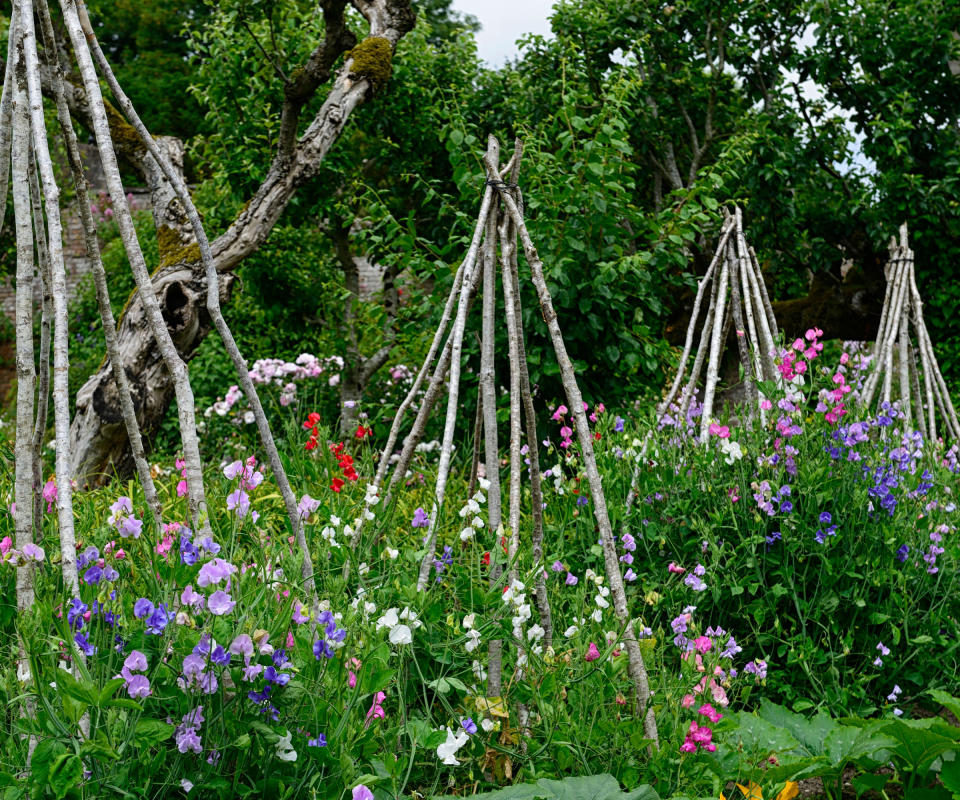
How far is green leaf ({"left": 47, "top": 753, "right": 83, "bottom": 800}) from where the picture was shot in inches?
45.9

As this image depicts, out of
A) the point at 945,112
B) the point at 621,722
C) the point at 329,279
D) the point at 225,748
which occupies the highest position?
the point at 945,112

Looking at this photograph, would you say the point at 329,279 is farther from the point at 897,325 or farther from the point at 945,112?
the point at 945,112

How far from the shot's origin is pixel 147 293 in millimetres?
1692

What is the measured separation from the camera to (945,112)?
675 cm

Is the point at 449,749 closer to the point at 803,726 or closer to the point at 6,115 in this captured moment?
the point at 803,726

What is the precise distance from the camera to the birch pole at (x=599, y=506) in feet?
6.23

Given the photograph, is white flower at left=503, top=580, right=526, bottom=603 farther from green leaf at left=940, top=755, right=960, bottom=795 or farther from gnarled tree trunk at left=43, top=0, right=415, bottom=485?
gnarled tree trunk at left=43, top=0, right=415, bottom=485

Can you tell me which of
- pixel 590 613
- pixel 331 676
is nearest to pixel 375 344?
pixel 590 613

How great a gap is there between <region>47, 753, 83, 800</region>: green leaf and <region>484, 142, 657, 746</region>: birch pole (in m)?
1.11

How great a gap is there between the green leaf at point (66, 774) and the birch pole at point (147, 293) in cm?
45

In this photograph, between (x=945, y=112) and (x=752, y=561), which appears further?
(x=945, y=112)

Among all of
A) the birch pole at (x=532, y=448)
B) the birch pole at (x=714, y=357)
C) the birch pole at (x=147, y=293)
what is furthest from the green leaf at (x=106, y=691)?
the birch pole at (x=714, y=357)

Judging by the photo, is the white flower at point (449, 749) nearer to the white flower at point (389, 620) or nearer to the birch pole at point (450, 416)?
the white flower at point (389, 620)

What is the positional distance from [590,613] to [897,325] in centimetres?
348
